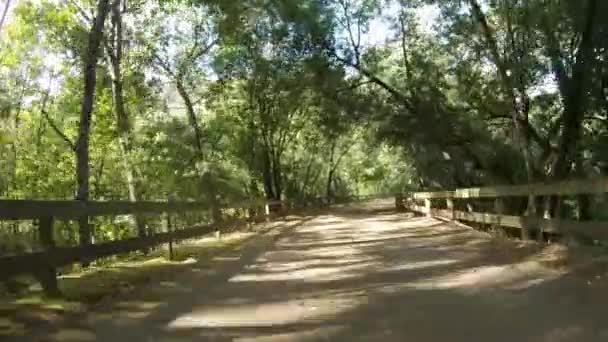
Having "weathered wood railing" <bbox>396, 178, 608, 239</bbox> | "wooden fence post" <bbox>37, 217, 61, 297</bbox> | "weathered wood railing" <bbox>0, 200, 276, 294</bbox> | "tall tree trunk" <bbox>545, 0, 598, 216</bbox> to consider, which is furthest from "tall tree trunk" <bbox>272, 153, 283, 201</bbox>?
"wooden fence post" <bbox>37, 217, 61, 297</bbox>

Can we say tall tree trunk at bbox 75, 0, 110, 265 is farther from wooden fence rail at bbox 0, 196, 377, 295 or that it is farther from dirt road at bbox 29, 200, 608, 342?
dirt road at bbox 29, 200, 608, 342

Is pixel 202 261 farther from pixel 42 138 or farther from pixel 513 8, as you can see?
pixel 42 138

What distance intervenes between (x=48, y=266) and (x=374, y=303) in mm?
3204

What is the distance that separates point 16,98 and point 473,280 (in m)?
33.9

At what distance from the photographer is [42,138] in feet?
141

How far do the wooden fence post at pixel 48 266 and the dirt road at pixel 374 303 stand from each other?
63cm

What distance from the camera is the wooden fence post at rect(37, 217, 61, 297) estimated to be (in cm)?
682

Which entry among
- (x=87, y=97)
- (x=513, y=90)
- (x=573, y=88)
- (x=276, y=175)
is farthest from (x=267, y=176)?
(x=573, y=88)

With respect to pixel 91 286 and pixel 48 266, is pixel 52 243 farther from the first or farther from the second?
pixel 91 286

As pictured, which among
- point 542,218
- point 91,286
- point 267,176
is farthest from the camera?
point 267,176

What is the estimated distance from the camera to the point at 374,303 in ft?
22.3

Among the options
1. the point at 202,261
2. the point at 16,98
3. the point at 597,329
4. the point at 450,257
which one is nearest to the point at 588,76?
the point at 450,257

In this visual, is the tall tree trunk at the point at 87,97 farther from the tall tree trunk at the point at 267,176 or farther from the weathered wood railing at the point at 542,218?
the tall tree trunk at the point at 267,176

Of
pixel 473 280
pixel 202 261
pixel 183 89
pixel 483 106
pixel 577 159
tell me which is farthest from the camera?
pixel 183 89
